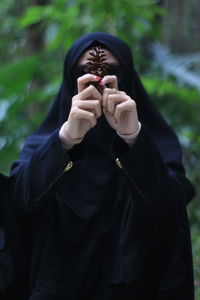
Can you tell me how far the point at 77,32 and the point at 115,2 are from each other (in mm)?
523

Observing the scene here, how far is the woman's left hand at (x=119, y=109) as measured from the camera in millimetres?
1893

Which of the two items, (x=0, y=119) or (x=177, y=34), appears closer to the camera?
(x=0, y=119)

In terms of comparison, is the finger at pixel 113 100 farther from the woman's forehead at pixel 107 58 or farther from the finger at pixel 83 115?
the woman's forehead at pixel 107 58

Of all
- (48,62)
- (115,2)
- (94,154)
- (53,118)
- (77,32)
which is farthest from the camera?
(48,62)

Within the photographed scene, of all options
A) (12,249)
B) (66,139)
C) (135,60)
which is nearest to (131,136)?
(66,139)

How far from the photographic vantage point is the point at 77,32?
4.64 m

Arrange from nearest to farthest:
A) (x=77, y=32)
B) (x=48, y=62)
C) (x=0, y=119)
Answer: (x=77, y=32) < (x=0, y=119) < (x=48, y=62)

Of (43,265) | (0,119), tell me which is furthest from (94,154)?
(0,119)

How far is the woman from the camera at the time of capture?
2.05 metres

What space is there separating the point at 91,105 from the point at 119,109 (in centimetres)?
10

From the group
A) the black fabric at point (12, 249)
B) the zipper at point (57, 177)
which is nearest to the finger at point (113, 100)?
the zipper at point (57, 177)

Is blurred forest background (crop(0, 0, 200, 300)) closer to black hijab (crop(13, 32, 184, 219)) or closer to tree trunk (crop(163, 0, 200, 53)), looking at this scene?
black hijab (crop(13, 32, 184, 219))

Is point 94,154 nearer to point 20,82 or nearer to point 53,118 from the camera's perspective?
point 53,118

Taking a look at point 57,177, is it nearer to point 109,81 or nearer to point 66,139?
point 66,139
